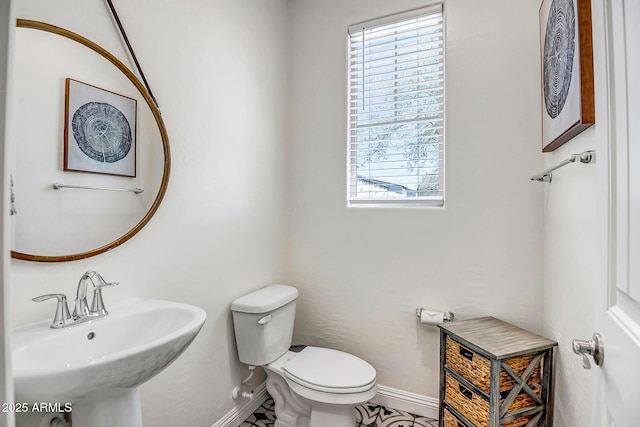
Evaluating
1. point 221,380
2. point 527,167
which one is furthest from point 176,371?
point 527,167

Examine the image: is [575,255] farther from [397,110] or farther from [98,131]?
[98,131]

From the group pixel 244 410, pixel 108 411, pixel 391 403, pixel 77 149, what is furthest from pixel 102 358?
pixel 391 403

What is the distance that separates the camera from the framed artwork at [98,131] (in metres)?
1.06

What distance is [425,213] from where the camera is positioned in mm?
1840

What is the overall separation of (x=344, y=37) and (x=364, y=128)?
23.9 inches

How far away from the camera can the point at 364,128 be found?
2057mm

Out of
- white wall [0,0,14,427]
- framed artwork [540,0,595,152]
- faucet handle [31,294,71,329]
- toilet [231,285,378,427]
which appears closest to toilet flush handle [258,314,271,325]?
toilet [231,285,378,427]

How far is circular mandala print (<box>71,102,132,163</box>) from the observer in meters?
1.09

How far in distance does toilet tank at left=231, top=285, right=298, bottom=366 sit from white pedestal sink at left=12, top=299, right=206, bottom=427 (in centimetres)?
52

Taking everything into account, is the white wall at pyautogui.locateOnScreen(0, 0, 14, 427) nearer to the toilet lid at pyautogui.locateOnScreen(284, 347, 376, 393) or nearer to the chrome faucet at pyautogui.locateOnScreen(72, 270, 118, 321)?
the chrome faucet at pyautogui.locateOnScreen(72, 270, 118, 321)

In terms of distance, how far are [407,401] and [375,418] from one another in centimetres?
21

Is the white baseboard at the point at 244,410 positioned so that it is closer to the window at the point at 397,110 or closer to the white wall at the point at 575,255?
the window at the point at 397,110

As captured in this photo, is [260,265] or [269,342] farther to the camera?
[260,265]

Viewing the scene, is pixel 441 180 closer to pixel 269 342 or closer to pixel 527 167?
pixel 527 167
